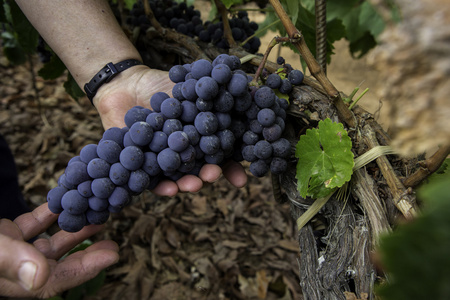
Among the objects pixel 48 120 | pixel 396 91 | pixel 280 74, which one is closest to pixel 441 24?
pixel 396 91

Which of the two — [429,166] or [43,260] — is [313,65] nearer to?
[429,166]

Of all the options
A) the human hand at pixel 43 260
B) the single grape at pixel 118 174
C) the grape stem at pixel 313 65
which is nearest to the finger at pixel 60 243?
the human hand at pixel 43 260

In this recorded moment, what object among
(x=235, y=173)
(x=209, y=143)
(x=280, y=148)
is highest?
(x=209, y=143)

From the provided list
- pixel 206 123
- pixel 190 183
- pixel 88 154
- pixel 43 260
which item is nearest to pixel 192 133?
pixel 206 123

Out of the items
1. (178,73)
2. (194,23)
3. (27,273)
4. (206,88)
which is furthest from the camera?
(194,23)

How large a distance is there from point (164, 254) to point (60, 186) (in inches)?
46.6

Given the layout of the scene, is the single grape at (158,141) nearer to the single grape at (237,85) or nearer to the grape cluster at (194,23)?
the single grape at (237,85)

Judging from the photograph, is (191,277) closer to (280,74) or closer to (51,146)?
(280,74)

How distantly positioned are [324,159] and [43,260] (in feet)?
2.21

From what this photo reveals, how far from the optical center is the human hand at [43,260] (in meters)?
0.59

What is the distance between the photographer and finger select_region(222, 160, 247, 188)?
0.98 metres

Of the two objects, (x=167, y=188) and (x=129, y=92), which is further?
(x=129, y=92)

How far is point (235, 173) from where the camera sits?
0.99 meters

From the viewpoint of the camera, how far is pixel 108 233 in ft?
6.18
